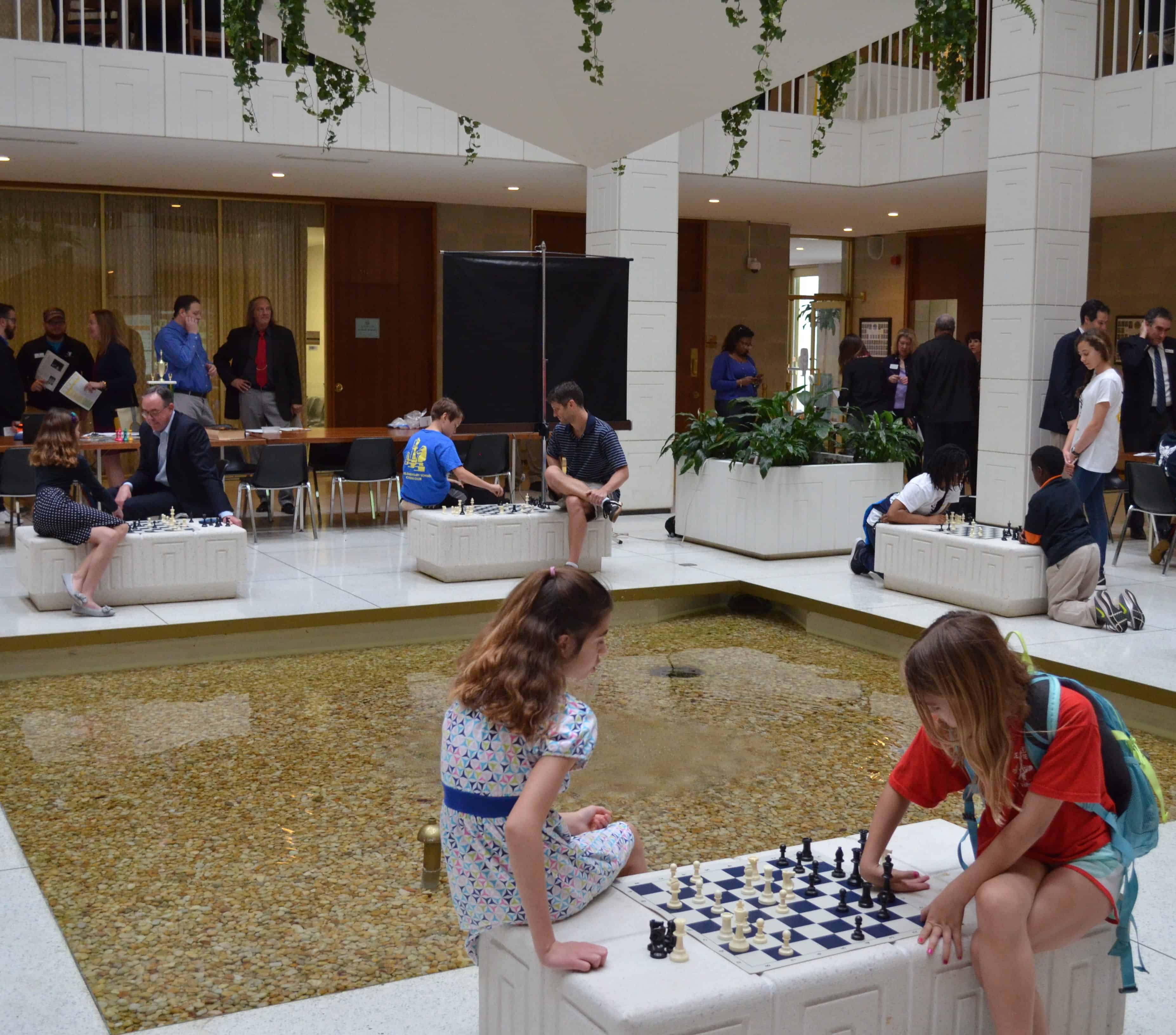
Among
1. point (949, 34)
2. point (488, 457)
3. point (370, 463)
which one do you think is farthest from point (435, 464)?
point (949, 34)

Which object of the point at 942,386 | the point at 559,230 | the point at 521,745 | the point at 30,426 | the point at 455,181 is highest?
the point at 455,181

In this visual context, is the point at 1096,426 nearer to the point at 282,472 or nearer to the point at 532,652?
the point at 282,472

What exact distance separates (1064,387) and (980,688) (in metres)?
9.57

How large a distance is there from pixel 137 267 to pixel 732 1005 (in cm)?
1499

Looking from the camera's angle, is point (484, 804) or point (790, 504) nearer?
point (484, 804)

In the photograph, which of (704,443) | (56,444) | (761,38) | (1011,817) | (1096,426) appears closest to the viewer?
(1011,817)

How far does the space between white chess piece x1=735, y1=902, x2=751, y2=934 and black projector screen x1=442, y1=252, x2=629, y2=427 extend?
24.5ft

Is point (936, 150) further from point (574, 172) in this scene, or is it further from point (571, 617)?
point (571, 617)

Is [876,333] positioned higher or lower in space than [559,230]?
lower

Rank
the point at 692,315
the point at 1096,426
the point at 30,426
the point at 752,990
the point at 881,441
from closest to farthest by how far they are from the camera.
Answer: the point at 752,990 → the point at 1096,426 → the point at 881,441 → the point at 30,426 → the point at 692,315

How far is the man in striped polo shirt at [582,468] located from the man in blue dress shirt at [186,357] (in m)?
4.02

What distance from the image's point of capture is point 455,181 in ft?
49.6

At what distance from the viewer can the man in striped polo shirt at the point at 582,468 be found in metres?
9.70

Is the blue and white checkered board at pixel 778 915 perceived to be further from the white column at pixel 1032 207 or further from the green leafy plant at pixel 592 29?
the white column at pixel 1032 207
